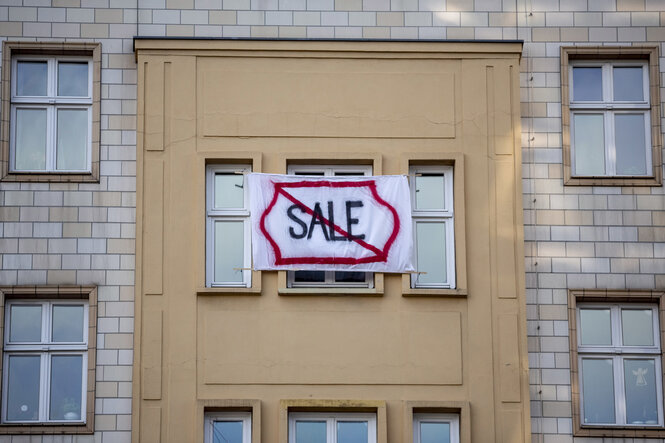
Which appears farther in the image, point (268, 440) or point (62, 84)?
point (62, 84)

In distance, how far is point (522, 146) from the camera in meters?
19.4

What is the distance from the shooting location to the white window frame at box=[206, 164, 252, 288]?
62.1ft

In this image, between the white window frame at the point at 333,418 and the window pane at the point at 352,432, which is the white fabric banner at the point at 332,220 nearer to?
the white window frame at the point at 333,418

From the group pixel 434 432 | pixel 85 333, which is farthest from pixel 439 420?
pixel 85 333

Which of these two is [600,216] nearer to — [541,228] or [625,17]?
[541,228]

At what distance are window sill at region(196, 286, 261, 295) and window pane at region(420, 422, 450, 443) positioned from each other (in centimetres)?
288

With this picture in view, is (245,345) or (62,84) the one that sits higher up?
(62,84)

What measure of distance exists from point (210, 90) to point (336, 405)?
471cm

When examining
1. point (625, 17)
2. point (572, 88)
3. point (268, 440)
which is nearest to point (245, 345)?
point (268, 440)

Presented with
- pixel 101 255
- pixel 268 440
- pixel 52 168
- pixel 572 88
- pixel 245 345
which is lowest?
pixel 268 440

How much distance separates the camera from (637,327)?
1912 cm

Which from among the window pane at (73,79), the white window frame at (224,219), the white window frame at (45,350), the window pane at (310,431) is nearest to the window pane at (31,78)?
the window pane at (73,79)

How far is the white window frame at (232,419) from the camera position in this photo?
60.5ft

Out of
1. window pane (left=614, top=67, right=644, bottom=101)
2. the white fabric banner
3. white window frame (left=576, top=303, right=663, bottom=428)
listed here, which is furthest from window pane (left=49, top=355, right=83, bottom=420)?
window pane (left=614, top=67, right=644, bottom=101)
